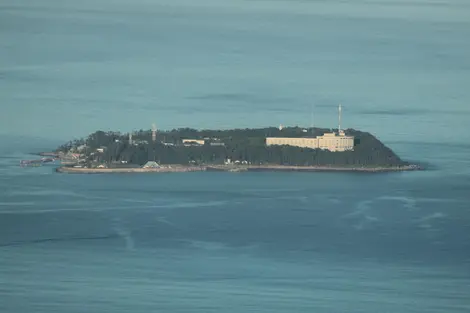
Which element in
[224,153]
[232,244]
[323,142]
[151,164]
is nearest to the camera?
[232,244]

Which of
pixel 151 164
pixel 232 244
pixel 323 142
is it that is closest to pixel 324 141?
pixel 323 142

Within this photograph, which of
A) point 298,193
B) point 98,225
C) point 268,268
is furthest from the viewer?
point 298,193

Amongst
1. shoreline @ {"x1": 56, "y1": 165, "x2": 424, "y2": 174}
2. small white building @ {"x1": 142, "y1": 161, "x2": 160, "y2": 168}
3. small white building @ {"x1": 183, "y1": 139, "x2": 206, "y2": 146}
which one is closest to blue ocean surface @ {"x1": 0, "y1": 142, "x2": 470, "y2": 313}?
shoreline @ {"x1": 56, "y1": 165, "x2": 424, "y2": 174}

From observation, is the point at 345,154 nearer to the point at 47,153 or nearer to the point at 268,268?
the point at 47,153

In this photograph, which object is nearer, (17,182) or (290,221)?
(290,221)

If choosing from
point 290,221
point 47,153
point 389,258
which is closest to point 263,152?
point 47,153

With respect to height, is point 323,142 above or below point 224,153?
above

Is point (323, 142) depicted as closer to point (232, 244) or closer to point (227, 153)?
point (227, 153)

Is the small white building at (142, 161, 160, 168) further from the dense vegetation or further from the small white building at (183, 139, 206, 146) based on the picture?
the small white building at (183, 139, 206, 146)
